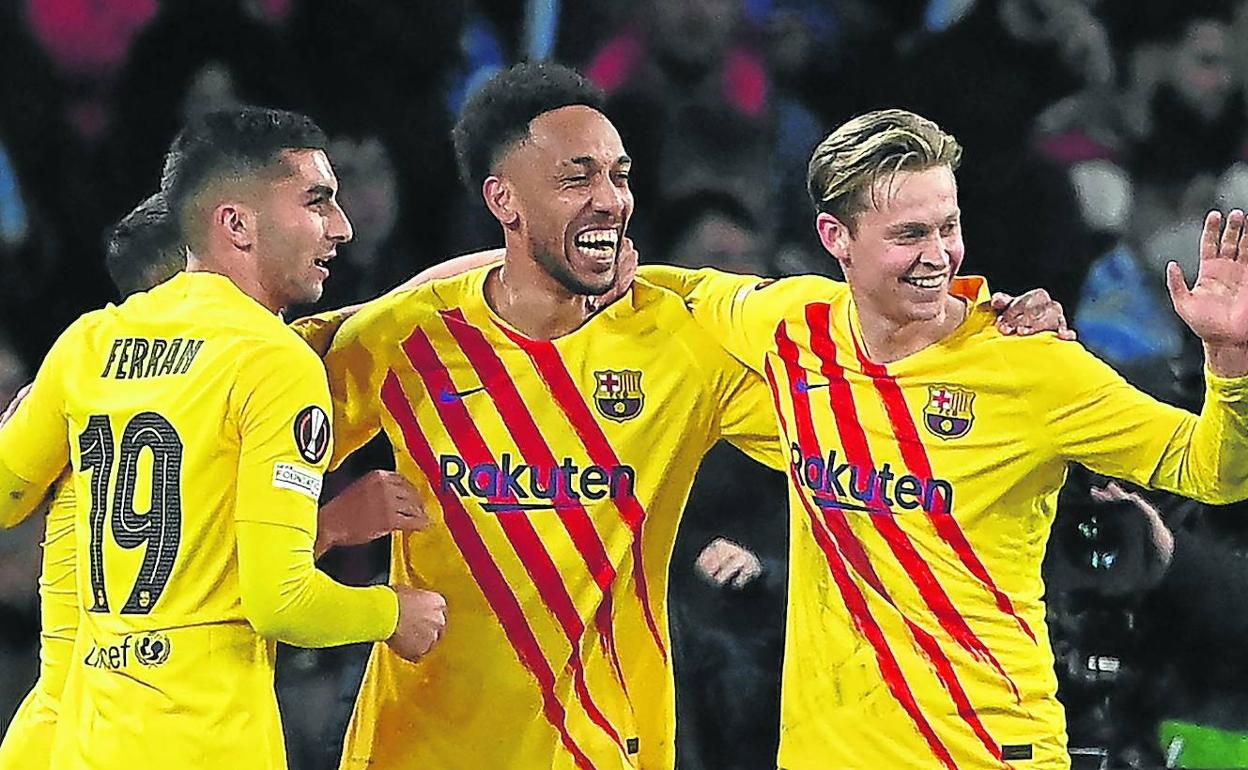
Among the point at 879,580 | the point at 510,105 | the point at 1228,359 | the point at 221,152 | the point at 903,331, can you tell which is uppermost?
the point at 510,105

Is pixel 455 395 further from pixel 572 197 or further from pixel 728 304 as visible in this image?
pixel 728 304

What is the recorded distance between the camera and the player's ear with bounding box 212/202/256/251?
8.71 feet

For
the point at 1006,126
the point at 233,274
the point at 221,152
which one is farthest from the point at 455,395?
the point at 1006,126

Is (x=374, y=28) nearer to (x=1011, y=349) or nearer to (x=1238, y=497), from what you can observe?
(x=1011, y=349)

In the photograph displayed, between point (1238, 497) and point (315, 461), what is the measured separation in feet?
4.70

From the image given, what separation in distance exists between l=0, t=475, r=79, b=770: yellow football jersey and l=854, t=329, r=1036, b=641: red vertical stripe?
55.9 inches

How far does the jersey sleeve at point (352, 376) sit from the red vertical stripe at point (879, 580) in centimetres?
79

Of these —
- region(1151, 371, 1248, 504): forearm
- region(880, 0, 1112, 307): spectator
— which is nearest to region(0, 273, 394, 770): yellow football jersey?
region(1151, 371, 1248, 504): forearm

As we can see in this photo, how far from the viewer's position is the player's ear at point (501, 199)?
10.0 feet

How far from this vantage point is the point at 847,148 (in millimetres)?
2861

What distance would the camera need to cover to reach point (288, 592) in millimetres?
2369

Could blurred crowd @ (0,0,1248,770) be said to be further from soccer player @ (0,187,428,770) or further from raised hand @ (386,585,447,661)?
raised hand @ (386,585,447,661)

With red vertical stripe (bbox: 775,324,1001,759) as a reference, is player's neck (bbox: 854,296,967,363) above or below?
above

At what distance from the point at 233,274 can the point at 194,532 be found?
0.46 meters
